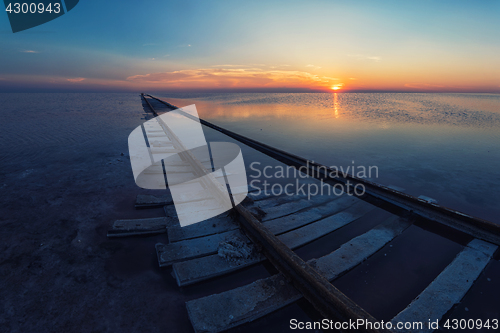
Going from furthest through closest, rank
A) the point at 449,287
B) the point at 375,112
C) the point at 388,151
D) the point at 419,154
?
the point at 375,112
the point at 388,151
the point at 419,154
the point at 449,287

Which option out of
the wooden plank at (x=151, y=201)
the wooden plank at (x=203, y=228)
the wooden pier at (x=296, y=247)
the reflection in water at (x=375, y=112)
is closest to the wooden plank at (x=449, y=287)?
the wooden pier at (x=296, y=247)

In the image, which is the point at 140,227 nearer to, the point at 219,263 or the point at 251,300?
the point at 219,263

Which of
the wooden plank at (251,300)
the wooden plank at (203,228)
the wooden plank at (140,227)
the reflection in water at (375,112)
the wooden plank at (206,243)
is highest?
the reflection in water at (375,112)

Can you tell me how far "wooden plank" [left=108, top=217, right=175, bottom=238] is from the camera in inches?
119

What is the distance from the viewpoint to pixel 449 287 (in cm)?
229

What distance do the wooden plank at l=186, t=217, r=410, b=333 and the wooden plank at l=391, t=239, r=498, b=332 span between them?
2.03 ft

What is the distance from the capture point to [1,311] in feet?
6.31

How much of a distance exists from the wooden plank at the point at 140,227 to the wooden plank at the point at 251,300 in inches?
56.9

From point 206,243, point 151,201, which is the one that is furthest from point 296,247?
point 151,201

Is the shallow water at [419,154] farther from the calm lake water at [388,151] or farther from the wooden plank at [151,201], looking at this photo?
the wooden plank at [151,201]

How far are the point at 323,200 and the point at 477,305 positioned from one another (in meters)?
2.33

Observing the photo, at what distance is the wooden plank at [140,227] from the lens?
3029 mm

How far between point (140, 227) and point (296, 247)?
6.99ft

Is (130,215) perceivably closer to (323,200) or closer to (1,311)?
(1,311)
